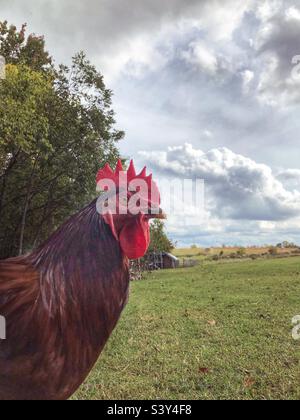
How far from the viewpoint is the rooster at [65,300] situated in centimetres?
200

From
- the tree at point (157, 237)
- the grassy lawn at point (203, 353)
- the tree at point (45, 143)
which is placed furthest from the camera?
the tree at point (157, 237)

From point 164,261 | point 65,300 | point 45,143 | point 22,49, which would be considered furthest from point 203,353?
point 164,261

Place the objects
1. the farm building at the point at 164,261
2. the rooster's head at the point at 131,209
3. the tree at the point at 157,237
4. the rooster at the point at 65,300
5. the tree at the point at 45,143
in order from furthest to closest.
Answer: the farm building at the point at 164,261
the tree at the point at 157,237
the tree at the point at 45,143
the rooster's head at the point at 131,209
the rooster at the point at 65,300

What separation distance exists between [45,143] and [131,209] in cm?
1098

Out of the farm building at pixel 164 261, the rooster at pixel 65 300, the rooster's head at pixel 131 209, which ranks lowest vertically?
the farm building at pixel 164 261

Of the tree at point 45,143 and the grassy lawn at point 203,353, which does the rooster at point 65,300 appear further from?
the tree at point 45,143

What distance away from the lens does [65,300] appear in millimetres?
2086

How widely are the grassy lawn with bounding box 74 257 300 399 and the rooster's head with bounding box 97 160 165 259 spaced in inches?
101

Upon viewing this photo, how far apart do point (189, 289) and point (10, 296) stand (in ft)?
37.3

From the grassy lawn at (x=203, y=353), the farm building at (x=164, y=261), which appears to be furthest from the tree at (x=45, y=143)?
the farm building at (x=164, y=261)

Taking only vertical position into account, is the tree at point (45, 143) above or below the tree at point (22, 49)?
below
